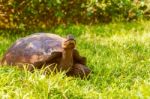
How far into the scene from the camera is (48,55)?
19.9 ft

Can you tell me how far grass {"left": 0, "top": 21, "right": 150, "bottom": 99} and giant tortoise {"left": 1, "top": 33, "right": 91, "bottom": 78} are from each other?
0.78 ft

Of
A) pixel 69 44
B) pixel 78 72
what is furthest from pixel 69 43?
pixel 78 72

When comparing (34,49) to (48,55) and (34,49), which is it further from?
(48,55)

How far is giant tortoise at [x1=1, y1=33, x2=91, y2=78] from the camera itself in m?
6.05

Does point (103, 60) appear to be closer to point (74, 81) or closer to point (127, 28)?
point (74, 81)

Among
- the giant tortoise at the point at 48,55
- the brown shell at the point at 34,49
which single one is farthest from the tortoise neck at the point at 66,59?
the brown shell at the point at 34,49

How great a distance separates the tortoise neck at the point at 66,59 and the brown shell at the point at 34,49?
0.11 meters

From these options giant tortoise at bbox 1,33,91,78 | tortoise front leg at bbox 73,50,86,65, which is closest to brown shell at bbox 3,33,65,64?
giant tortoise at bbox 1,33,91,78

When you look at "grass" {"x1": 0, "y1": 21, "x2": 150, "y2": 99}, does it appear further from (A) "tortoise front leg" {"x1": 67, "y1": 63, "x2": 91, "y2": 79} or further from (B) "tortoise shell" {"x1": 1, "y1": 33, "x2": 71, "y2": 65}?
(B) "tortoise shell" {"x1": 1, "y1": 33, "x2": 71, "y2": 65}

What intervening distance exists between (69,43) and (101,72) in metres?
0.89

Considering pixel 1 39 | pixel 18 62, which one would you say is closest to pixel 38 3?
pixel 1 39

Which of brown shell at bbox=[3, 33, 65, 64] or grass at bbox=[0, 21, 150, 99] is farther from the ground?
brown shell at bbox=[3, 33, 65, 64]

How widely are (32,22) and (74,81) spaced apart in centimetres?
511

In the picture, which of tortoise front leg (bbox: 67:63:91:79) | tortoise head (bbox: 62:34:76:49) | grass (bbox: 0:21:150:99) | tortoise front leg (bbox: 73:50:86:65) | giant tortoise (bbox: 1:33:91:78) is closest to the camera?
grass (bbox: 0:21:150:99)
